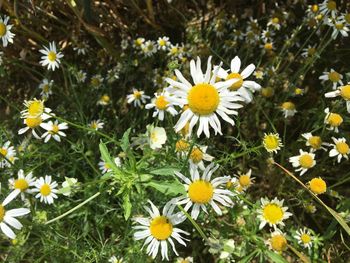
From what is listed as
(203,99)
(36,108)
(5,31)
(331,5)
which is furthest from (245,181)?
(5,31)

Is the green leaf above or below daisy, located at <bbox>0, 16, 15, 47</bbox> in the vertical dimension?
below

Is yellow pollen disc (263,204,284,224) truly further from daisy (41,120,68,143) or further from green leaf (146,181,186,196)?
daisy (41,120,68,143)

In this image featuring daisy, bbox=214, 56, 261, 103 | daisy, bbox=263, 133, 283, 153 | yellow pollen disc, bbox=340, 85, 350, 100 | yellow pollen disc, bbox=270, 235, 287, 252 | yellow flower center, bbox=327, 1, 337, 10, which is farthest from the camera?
yellow flower center, bbox=327, 1, 337, 10

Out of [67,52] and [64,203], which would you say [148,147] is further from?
[67,52]

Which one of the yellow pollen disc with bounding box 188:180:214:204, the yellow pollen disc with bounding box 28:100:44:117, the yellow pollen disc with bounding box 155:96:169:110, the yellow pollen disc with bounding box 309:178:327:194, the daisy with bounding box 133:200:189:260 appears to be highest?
the yellow pollen disc with bounding box 155:96:169:110

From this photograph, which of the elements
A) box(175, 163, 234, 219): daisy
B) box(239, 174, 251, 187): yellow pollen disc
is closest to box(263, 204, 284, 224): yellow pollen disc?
box(239, 174, 251, 187): yellow pollen disc

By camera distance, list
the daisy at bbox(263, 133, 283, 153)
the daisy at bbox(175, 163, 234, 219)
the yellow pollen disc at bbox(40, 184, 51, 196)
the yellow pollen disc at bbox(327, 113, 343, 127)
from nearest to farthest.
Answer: the daisy at bbox(175, 163, 234, 219), the daisy at bbox(263, 133, 283, 153), the yellow pollen disc at bbox(327, 113, 343, 127), the yellow pollen disc at bbox(40, 184, 51, 196)
